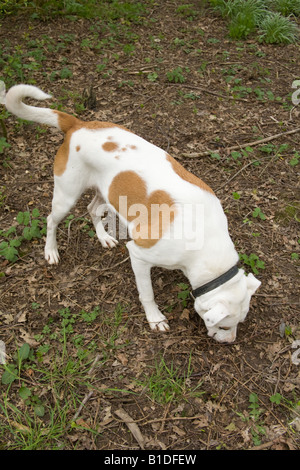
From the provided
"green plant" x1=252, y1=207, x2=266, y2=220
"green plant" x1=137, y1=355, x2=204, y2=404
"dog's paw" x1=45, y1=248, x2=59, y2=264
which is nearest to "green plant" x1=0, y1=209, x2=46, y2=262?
"dog's paw" x1=45, y1=248, x2=59, y2=264

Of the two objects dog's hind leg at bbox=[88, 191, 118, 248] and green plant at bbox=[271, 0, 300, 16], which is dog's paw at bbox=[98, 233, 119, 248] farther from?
green plant at bbox=[271, 0, 300, 16]

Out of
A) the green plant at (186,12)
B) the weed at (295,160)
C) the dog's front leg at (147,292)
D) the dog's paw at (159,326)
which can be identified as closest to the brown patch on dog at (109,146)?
the dog's front leg at (147,292)

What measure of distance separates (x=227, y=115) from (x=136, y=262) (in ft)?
10.6

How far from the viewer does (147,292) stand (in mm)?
3469

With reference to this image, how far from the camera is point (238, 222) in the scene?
442 centimetres

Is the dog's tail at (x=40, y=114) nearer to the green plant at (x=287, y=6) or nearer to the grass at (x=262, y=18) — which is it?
the grass at (x=262, y=18)

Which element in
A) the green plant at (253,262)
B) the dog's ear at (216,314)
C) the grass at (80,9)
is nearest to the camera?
the dog's ear at (216,314)

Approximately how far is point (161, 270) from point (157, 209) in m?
1.14

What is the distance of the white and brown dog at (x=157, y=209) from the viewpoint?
3.00m

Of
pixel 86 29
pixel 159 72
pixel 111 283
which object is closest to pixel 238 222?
pixel 111 283

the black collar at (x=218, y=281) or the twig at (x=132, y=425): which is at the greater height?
the black collar at (x=218, y=281)

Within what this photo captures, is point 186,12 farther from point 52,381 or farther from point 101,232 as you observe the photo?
point 52,381

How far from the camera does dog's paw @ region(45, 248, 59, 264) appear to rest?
4.06m

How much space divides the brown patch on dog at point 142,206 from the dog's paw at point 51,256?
1.04m
